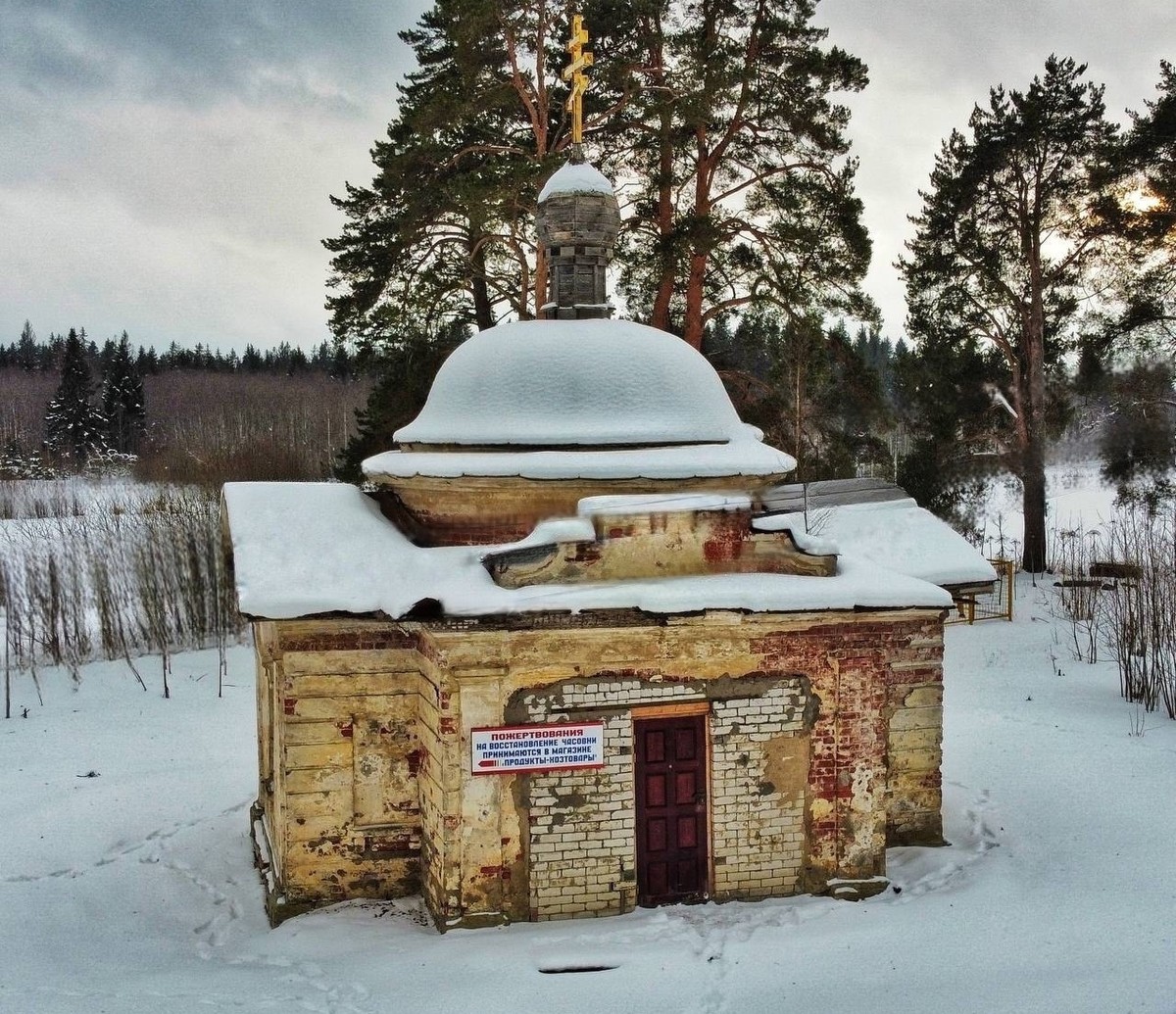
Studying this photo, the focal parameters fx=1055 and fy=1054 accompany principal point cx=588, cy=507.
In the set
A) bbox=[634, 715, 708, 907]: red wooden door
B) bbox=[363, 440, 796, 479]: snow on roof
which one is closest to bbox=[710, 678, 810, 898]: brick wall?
bbox=[634, 715, 708, 907]: red wooden door

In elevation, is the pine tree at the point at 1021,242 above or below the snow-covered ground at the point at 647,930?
above

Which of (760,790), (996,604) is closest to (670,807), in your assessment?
(760,790)

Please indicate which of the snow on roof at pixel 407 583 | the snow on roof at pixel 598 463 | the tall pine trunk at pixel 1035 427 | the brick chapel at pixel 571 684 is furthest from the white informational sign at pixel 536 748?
the tall pine trunk at pixel 1035 427

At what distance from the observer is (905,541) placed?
12516mm

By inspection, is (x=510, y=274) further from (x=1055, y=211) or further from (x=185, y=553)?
(x=1055, y=211)

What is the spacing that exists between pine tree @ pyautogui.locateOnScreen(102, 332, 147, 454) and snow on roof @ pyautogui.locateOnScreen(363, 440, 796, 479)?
3403 centimetres

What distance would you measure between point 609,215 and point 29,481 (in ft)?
92.1

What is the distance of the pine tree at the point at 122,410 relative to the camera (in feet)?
130

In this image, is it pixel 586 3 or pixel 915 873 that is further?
pixel 586 3

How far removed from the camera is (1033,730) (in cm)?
1440

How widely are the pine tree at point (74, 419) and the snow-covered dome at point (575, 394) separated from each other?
1265 inches

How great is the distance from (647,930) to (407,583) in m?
3.23

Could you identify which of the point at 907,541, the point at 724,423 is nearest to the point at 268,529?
the point at 724,423

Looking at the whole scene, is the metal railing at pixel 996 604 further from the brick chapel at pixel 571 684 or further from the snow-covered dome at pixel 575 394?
the brick chapel at pixel 571 684
